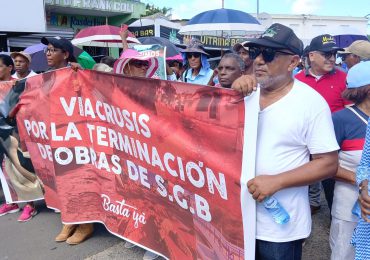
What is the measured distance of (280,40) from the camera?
1.95 meters

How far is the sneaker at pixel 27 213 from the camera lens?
4221 millimetres

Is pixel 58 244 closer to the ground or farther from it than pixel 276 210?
closer to the ground

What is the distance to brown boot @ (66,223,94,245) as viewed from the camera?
3.60 meters

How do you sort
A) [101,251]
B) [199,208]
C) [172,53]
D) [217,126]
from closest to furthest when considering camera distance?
[217,126] → [199,208] → [101,251] → [172,53]

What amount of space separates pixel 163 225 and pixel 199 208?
53cm

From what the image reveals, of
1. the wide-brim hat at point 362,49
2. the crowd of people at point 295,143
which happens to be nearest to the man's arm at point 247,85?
the crowd of people at point 295,143

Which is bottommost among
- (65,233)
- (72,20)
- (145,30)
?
(65,233)

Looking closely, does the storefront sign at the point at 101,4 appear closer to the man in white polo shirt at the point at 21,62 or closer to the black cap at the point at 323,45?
the man in white polo shirt at the point at 21,62

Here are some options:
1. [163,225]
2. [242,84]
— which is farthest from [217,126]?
[163,225]

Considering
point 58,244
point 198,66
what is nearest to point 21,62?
point 198,66

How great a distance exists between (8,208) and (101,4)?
14.5m

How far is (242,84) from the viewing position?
1.93 metres

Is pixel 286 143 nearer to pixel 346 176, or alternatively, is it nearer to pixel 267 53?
pixel 267 53

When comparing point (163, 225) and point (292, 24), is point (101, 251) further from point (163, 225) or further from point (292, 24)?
point (292, 24)
